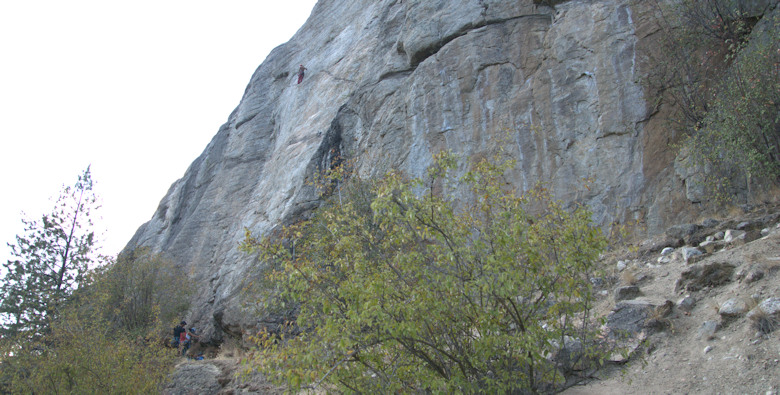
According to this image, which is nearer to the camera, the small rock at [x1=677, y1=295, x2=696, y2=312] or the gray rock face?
the small rock at [x1=677, y1=295, x2=696, y2=312]

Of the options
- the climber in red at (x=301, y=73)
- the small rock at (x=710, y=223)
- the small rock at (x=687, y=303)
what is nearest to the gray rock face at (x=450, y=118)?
the climber in red at (x=301, y=73)

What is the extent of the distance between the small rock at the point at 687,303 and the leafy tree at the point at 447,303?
3.27 m

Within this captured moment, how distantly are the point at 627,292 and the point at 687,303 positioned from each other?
126 centimetres

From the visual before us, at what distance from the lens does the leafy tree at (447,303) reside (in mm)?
5332

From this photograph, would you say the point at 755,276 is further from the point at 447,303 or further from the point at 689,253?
the point at 447,303

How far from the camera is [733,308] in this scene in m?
7.36

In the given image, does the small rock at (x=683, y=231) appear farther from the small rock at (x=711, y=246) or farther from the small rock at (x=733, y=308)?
the small rock at (x=733, y=308)

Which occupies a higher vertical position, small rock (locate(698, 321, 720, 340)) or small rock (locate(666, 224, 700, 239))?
small rock (locate(666, 224, 700, 239))

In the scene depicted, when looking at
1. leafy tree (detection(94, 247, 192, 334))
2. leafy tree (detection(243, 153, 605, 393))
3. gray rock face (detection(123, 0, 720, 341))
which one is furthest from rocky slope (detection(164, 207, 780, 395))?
leafy tree (detection(94, 247, 192, 334))

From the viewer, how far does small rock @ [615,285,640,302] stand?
9320 millimetres

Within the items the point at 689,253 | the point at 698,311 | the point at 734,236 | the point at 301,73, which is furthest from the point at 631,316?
the point at 301,73

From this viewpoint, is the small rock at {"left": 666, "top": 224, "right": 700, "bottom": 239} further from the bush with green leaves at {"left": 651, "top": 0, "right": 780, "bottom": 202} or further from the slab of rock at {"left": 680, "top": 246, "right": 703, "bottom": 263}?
the bush with green leaves at {"left": 651, "top": 0, "right": 780, "bottom": 202}

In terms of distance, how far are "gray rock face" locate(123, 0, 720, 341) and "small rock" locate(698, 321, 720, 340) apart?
428 cm

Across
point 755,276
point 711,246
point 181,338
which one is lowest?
point 755,276
